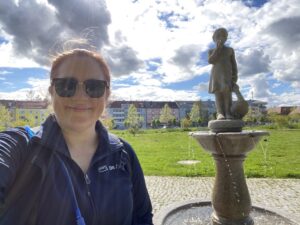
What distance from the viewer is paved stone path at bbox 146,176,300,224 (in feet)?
27.9

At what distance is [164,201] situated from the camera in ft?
29.2

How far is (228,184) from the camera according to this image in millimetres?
5551

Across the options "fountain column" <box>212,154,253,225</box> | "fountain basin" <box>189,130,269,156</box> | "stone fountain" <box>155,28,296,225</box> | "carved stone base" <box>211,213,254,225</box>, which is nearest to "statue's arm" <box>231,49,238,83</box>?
"stone fountain" <box>155,28,296,225</box>

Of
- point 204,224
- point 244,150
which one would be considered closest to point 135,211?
point 244,150

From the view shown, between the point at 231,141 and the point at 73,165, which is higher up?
the point at 73,165

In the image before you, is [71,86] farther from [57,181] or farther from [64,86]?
[57,181]

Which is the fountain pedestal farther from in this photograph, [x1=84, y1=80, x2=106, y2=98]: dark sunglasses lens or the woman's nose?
the woman's nose

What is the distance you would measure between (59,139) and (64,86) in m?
0.35

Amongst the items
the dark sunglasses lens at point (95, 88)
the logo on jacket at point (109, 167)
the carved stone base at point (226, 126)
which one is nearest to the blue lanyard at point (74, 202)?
the logo on jacket at point (109, 167)

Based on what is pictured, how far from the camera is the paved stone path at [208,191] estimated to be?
335 inches

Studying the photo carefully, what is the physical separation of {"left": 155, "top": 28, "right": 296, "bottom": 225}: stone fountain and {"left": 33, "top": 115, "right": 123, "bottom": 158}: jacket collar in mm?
3318

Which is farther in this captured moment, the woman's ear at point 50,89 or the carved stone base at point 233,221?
the carved stone base at point 233,221

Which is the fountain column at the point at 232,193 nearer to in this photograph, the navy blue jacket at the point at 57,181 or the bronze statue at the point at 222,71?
the bronze statue at the point at 222,71

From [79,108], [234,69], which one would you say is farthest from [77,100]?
[234,69]
